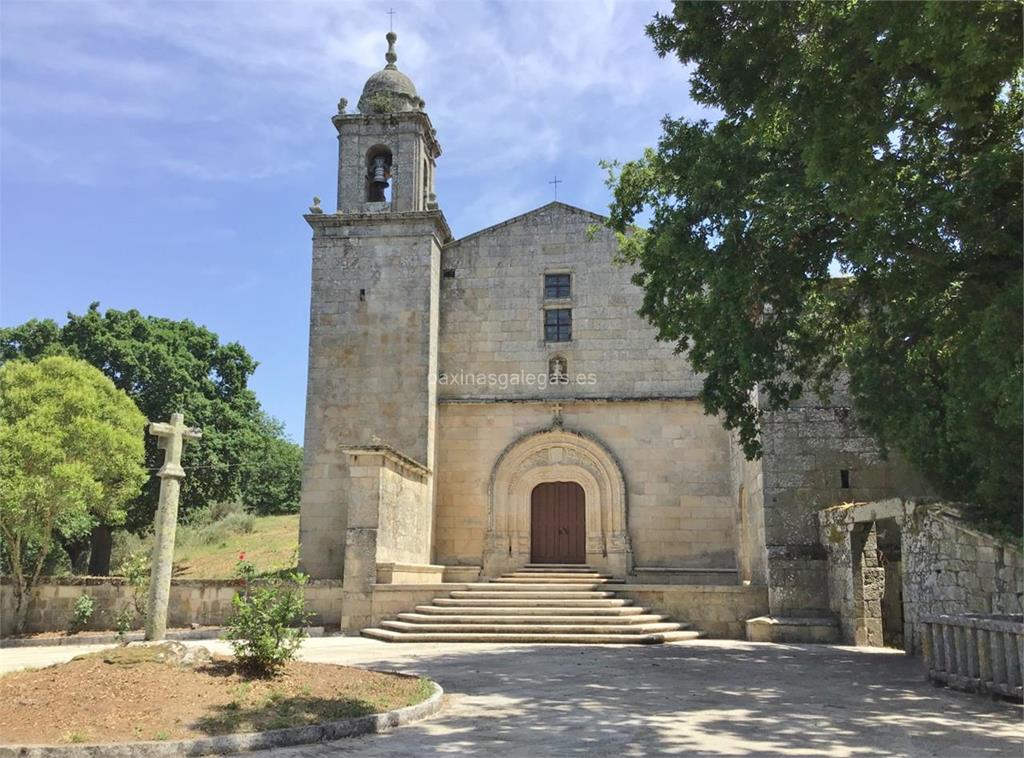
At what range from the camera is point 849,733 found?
6.17m

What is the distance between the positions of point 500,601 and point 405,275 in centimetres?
771

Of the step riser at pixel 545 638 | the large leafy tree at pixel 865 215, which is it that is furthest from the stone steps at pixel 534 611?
the large leafy tree at pixel 865 215

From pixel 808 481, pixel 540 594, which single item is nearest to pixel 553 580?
pixel 540 594

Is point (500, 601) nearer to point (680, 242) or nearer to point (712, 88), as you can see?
point (680, 242)

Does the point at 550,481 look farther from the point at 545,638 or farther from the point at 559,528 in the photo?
the point at 545,638

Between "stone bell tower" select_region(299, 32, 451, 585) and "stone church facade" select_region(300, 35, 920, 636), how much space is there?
0.04m

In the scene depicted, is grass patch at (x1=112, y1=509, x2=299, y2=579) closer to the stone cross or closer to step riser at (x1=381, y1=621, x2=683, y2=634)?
step riser at (x1=381, y1=621, x2=683, y2=634)

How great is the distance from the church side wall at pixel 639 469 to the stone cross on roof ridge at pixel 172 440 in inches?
376

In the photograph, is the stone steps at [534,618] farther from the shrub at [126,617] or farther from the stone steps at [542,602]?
the shrub at [126,617]

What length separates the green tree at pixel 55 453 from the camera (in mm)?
14969

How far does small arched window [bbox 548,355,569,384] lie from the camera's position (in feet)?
60.6

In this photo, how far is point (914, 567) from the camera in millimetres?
10820

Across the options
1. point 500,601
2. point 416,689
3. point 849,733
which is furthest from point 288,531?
point 849,733

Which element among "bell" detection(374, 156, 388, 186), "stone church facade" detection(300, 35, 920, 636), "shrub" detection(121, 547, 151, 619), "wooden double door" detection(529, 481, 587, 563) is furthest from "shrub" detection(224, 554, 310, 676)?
"bell" detection(374, 156, 388, 186)
